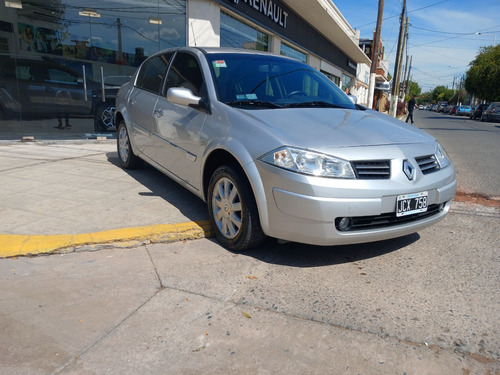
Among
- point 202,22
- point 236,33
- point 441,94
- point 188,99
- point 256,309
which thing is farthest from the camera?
point 441,94

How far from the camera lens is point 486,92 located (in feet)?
152

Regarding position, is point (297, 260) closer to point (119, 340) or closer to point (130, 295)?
point (130, 295)

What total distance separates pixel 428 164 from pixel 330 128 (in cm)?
86

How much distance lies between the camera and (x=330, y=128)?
3.16 metres

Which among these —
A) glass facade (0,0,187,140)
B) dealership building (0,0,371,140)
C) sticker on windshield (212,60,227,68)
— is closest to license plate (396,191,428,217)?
sticker on windshield (212,60,227,68)

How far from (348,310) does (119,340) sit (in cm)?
140

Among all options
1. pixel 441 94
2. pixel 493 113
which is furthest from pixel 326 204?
pixel 441 94

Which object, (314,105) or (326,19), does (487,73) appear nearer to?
(326,19)

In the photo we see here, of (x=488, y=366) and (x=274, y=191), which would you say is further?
(x=274, y=191)

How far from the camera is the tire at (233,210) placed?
3.10 metres

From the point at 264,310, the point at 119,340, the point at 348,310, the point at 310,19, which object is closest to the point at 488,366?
the point at 348,310

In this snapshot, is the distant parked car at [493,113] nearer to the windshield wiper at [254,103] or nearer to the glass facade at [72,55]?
the glass facade at [72,55]

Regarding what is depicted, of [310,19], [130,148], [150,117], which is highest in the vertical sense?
[310,19]

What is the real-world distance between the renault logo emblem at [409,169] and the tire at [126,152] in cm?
380
